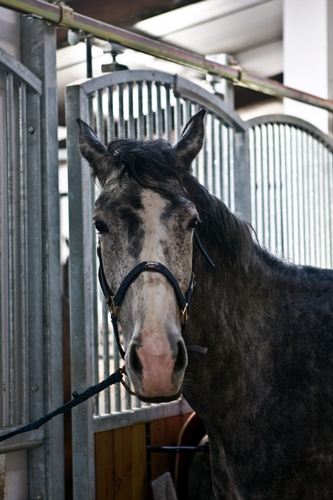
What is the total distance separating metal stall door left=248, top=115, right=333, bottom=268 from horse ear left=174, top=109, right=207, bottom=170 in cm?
179

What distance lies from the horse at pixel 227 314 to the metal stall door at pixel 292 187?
5.40 ft

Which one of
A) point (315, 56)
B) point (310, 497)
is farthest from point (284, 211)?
point (310, 497)

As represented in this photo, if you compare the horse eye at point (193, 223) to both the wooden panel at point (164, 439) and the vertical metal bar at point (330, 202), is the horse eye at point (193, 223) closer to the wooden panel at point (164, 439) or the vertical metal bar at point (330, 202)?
the wooden panel at point (164, 439)

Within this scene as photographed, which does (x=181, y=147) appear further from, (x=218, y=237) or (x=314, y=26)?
(x=314, y=26)

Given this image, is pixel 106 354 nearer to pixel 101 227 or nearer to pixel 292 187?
pixel 101 227

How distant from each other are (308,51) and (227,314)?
12.0 ft

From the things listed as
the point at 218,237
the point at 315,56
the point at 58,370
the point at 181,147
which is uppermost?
the point at 315,56

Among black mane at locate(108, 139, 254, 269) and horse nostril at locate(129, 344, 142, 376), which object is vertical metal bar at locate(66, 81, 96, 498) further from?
horse nostril at locate(129, 344, 142, 376)

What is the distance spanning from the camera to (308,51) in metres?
5.42

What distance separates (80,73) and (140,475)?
3.91m

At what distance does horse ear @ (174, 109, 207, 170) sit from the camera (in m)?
2.24

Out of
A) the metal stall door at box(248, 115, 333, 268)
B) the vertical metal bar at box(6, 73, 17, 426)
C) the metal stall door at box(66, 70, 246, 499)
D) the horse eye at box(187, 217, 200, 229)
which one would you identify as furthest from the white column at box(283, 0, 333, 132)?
the horse eye at box(187, 217, 200, 229)

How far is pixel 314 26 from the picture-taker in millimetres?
5367

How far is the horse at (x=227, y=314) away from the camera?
79.1 inches
